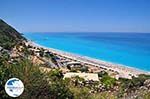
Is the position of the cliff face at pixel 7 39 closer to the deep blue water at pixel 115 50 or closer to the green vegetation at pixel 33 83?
the deep blue water at pixel 115 50

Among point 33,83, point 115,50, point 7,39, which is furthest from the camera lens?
point 115,50

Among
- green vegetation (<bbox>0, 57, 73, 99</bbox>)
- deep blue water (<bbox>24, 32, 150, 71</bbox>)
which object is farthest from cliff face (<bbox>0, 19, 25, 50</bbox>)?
green vegetation (<bbox>0, 57, 73, 99</bbox>)

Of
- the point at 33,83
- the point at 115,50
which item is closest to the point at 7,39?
the point at 33,83

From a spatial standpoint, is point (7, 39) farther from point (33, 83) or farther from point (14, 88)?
point (14, 88)

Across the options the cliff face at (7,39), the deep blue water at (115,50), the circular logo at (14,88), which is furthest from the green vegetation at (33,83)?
the deep blue water at (115,50)

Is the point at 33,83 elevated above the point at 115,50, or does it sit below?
above

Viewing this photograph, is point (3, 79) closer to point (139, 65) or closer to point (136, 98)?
point (136, 98)

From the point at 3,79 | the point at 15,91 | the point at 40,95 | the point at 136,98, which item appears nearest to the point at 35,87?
the point at 40,95

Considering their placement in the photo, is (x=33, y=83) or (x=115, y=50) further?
(x=115, y=50)

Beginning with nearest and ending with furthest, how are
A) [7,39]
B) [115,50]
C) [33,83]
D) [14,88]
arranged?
[14,88], [33,83], [7,39], [115,50]

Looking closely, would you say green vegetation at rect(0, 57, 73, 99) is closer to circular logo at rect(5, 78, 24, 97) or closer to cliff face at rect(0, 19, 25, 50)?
circular logo at rect(5, 78, 24, 97)

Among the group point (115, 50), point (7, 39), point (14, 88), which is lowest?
point (115, 50)
